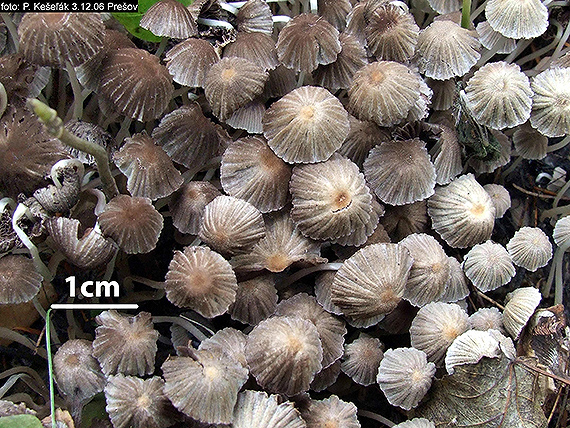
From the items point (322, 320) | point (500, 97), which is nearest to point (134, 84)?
point (322, 320)

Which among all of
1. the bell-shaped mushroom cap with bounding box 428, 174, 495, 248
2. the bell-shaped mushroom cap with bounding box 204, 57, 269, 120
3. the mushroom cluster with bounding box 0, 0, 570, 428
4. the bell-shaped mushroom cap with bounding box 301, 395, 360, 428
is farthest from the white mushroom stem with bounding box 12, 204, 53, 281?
the bell-shaped mushroom cap with bounding box 428, 174, 495, 248

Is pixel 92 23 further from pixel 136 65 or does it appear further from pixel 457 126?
pixel 457 126

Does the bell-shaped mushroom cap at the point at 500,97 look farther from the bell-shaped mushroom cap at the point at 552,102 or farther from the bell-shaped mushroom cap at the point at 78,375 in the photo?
the bell-shaped mushroom cap at the point at 78,375

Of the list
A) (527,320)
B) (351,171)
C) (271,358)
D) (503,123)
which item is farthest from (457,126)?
(271,358)

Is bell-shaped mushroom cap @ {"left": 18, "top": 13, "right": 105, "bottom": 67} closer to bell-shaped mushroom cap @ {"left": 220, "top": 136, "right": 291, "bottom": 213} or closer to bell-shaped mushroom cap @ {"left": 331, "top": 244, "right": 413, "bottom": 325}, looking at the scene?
bell-shaped mushroom cap @ {"left": 220, "top": 136, "right": 291, "bottom": 213}

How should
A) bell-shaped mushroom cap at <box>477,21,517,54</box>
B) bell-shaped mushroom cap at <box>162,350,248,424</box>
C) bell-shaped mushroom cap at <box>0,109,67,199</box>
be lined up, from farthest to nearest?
bell-shaped mushroom cap at <box>477,21,517,54</box> → bell-shaped mushroom cap at <box>0,109,67,199</box> → bell-shaped mushroom cap at <box>162,350,248,424</box>

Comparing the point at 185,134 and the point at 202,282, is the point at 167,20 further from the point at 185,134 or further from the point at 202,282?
the point at 202,282
